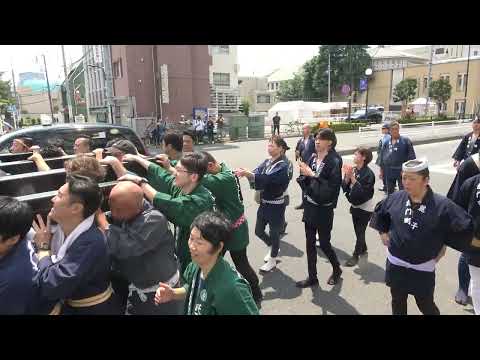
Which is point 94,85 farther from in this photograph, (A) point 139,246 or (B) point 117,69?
(A) point 139,246

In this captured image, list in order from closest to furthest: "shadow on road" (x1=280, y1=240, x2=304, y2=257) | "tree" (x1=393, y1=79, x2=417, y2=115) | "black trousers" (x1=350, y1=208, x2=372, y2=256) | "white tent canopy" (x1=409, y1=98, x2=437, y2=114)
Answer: "black trousers" (x1=350, y1=208, x2=372, y2=256)
"shadow on road" (x1=280, y1=240, x2=304, y2=257)
"white tent canopy" (x1=409, y1=98, x2=437, y2=114)
"tree" (x1=393, y1=79, x2=417, y2=115)

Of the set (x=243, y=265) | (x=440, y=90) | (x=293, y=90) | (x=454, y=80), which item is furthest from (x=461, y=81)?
(x=243, y=265)

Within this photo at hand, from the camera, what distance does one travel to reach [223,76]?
118ft

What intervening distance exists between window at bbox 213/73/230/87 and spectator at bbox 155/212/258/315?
115 ft

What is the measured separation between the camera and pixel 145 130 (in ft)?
75.2

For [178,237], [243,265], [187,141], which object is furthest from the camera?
[187,141]

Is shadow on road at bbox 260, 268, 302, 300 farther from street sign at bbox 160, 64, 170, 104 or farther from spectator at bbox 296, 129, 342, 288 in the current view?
street sign at bbox 160, 64, 170, 104

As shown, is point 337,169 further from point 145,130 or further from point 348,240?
point 145,130

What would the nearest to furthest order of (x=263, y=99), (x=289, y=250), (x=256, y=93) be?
(x=289, y=250) < (x=256, y=93) < (x=263, y=99)

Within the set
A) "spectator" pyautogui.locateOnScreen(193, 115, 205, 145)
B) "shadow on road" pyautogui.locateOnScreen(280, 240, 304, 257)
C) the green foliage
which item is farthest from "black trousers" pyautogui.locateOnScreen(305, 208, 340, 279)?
the green foliage

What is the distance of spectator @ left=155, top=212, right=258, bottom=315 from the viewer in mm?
1811

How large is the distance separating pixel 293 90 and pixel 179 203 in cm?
6522

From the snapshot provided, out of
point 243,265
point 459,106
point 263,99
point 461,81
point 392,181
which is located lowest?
point 243,265

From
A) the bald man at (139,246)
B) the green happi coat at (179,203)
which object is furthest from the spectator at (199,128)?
the bald man at (139,246)
